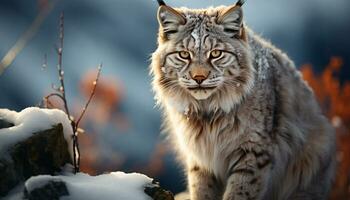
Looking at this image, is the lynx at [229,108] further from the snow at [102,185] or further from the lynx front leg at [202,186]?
the snow at [102,185]

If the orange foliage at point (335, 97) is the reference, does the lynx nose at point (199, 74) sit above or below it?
below

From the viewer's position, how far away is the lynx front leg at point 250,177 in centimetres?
602

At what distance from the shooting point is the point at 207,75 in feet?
18.9

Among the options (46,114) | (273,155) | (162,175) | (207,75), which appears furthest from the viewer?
(162,175)

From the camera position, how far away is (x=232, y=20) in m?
6.04

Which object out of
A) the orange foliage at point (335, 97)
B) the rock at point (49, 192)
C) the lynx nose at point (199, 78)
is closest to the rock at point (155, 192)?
the rock at point (49, 192)

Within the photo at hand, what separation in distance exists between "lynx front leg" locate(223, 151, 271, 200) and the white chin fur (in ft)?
2.18

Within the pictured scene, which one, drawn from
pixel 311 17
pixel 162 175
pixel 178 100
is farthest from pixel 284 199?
pixel 311 17

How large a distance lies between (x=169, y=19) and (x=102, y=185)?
2.18m

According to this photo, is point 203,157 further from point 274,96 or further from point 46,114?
point 46,114

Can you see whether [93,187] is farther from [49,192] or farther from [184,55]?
[184,55]

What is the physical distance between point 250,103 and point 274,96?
0.38m

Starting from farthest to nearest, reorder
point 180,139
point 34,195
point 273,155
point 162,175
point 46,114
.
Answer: point 162,175, point 180,139, point 273,155, point 46,114, point 34,195

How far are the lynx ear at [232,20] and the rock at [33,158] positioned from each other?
1.96m
